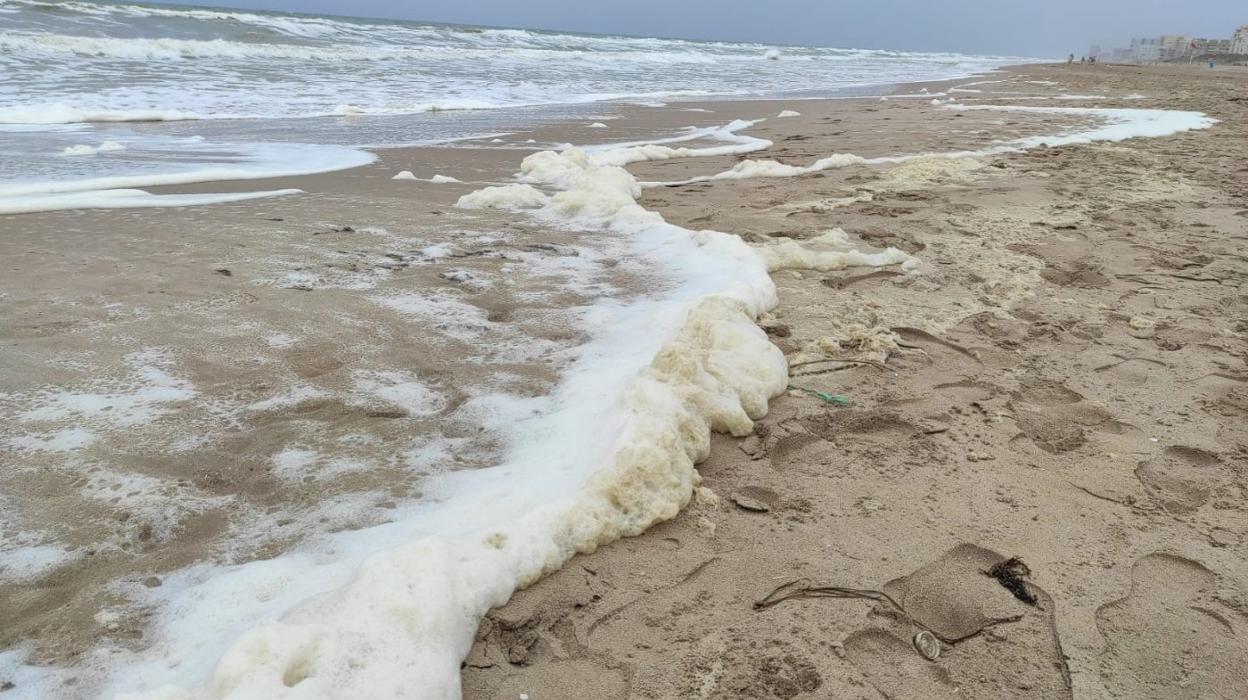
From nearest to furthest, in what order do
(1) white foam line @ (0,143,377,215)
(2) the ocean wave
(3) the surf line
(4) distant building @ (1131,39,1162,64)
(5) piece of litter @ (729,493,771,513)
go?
1. (3) the surf line
2. (5) piece of litter @ (729,493,771,513)
3. (1) white foam line @ (0,143,377,215)
4. (2) the ocean wave
5. (4) distant building @ (1131,39,1162,64)

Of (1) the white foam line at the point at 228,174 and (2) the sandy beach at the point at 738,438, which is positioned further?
(1) the white foam line at the point at 228,174

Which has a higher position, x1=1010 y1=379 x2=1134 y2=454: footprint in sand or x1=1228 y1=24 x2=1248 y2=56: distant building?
x1=1228 y1=24 x2=1248 y2=56: distant building

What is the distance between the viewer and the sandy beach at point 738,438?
1472 mm

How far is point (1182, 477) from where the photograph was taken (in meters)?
2.01

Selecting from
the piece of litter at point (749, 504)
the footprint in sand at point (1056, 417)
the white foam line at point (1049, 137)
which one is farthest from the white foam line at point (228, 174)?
the footprint in sand at point (1056, 417)

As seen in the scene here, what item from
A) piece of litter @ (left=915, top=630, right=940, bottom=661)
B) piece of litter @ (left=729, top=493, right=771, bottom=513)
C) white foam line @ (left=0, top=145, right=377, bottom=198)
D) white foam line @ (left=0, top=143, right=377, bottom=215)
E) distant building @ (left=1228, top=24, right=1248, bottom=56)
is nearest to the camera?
piece of litter @ (left=915, top=630, right=940, bottom=661)

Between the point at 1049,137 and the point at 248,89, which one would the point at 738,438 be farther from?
the point at 248,89

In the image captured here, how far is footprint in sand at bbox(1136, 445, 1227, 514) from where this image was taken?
1.91 metres

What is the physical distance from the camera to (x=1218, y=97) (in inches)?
556

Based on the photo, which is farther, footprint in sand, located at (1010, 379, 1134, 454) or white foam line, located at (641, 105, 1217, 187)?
white foam line, located at (641, 105, 1217, 187)

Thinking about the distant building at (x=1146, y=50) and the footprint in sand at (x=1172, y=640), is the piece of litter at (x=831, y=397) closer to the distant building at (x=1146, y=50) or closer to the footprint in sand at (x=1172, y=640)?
the footprint in sand at (x=1172, y=640)

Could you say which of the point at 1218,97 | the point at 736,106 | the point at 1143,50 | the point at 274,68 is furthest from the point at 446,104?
the point at 1143,50

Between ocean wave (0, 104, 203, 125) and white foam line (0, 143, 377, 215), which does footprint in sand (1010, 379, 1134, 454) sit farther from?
ocean wave (0, 104, 203, 125)

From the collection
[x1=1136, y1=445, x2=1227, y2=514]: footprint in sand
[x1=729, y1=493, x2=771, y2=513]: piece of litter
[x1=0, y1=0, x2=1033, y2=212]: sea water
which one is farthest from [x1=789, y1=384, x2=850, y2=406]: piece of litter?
[x1=0, y1=0, x2=1033, y2=212]: sea water
